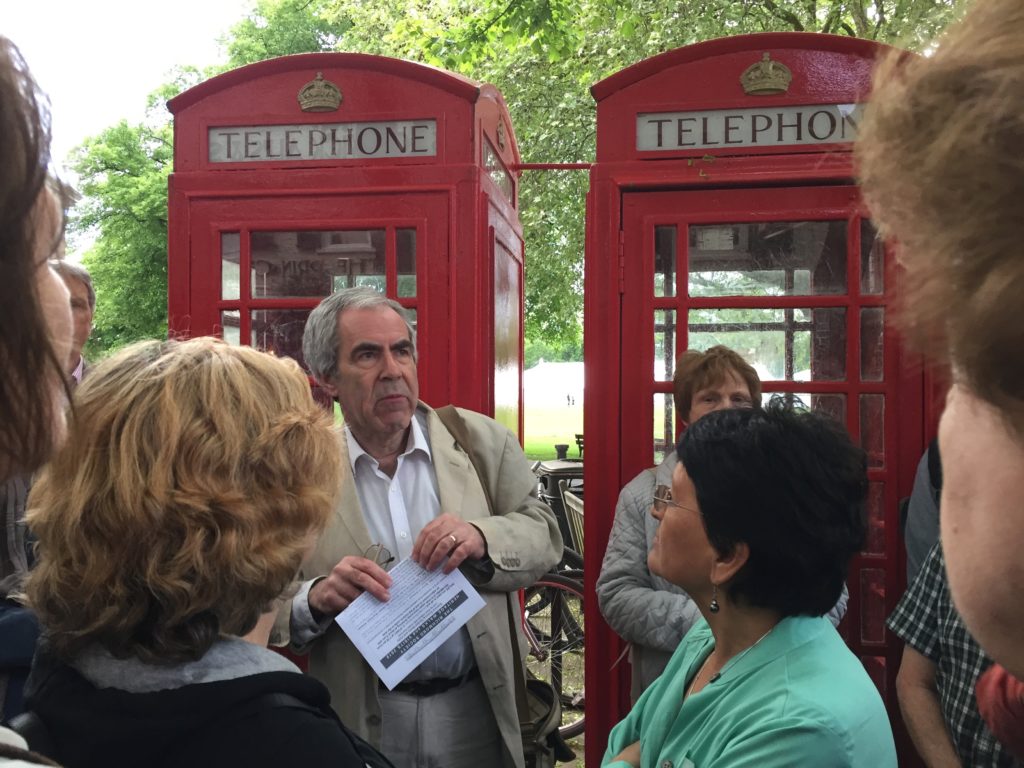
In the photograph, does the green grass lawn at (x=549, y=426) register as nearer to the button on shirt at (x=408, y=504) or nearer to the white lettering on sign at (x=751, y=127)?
the white lettering on sign at (x=751, y=127)

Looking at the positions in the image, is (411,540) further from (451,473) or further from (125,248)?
(125,248)

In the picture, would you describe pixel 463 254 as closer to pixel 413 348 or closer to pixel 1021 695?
pixel 413 348

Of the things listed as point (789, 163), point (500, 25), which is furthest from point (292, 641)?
point (500, 25)

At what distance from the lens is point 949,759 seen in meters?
2.39

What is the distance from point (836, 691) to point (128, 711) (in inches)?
45.0

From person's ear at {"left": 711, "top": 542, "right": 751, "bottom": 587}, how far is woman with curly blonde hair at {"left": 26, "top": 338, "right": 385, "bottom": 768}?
0.77m

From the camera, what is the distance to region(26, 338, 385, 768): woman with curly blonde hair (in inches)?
47.3

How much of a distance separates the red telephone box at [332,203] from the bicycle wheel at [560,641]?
9.02 ft

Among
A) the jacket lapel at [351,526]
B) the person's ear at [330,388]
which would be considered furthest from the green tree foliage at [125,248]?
the jacket lapel at [351,526]

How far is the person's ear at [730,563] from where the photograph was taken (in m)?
1.75

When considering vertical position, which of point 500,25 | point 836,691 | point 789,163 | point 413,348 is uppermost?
point 500,25

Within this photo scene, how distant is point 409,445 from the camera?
2730mm

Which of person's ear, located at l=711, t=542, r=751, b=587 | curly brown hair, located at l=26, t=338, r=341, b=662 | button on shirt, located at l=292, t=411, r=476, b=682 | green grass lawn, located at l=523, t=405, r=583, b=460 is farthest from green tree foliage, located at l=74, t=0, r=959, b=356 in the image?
green grass lawn, located at l=523, t=405, r=583, b=460

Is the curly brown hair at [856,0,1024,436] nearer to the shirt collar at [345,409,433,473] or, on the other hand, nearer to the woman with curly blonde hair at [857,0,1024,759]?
the woman with curly blonde hair at [857,0,1024,759]
